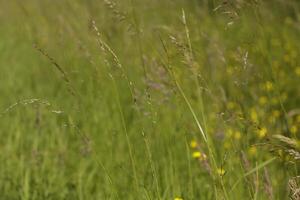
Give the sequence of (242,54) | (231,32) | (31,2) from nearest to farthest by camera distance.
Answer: (242,54), (231,32), (31,2)

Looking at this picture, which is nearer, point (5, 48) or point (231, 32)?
point (231, 32)

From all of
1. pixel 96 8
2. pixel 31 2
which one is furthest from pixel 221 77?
pixel 31 2

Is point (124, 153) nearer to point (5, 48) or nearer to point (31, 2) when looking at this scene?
point (5, 48)

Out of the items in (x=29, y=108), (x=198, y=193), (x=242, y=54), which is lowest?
(x=198, y=193)

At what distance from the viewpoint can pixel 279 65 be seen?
4.17 metres

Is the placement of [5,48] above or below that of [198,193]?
above

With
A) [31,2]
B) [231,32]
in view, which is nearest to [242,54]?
[231,32]

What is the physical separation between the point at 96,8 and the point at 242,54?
2.58 meters

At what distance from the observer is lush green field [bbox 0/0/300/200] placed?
61.8 inches

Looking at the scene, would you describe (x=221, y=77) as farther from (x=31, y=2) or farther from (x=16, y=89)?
(x=31, y=2)

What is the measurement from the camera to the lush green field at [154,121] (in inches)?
61.8

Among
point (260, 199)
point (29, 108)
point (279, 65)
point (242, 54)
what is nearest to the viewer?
point (242, 54)

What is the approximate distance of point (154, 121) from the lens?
1520 millimetres

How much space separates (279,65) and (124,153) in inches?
78.9
